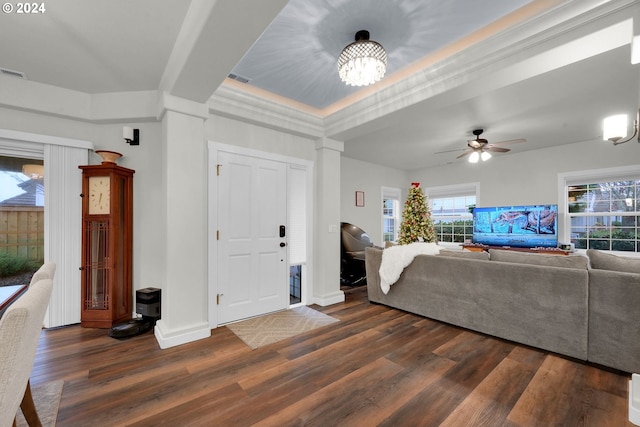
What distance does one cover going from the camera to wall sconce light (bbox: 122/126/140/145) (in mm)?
2967

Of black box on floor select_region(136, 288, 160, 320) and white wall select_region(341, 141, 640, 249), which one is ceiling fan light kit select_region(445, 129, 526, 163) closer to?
white wall select_region(341, 141, 640, 249)

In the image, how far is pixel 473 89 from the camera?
2.41m

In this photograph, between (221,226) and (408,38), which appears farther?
(221,226)

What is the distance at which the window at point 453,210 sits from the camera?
6.33 metres

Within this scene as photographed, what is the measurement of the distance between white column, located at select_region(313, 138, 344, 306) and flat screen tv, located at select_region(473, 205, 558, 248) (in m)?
3.64

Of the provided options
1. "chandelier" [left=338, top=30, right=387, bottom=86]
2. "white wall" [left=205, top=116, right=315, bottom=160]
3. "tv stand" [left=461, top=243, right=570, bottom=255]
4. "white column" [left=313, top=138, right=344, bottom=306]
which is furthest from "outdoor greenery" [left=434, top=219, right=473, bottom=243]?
"chandelier" [left=338, top=30, right=387, bottom=86]

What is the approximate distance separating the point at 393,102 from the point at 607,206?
15.5 feet

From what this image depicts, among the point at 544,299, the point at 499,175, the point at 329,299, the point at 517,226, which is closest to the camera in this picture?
the point at 544,299

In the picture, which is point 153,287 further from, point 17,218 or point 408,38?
point 408,38

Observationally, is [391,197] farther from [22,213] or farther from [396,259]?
[22,213]

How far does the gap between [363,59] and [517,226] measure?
16.3 feet

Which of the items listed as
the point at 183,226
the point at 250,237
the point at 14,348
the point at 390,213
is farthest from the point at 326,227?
the point at 390,213

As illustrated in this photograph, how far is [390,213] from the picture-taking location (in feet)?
22.6

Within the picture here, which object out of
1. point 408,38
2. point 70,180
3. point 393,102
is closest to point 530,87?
point 393,102
